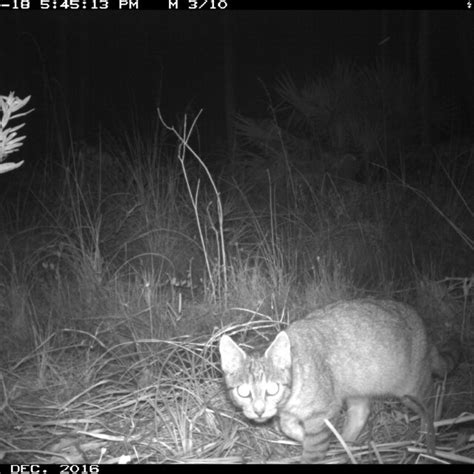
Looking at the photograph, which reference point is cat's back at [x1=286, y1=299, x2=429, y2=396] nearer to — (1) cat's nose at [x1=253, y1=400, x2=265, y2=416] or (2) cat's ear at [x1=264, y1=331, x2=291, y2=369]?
(2) cat's ear at [x1=264, y1=331, x2=291, y2=369]

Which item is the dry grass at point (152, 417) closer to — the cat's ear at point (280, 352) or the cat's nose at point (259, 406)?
the cat's nose at point (259, 406)

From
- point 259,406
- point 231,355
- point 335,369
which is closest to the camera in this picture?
point 259,406

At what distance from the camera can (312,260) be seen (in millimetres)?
4773

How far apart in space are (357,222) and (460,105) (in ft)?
7.76

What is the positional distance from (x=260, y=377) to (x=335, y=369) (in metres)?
0.53

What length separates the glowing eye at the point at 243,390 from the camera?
2703mm

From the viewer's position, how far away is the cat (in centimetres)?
273

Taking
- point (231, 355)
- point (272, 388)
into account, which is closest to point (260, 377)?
point (272, 388)

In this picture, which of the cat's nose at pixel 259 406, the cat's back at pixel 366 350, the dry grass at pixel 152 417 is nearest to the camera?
the cat's nose at pixel 259 406

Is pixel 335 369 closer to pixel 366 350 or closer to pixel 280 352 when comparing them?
pixel 366 350

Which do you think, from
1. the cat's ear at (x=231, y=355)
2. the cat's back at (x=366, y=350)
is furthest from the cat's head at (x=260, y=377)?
the cat's back at (x=366, y=350)

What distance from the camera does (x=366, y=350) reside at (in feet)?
10.2

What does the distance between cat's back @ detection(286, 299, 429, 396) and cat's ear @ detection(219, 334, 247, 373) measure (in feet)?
1.07

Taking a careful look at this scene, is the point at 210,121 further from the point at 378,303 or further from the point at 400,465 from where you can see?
the point at 400,465
